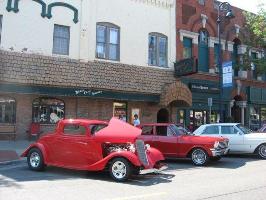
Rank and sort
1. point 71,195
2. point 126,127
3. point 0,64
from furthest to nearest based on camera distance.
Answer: point 0,64
point 126,127
point 71,195

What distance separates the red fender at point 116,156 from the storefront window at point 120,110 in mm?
12578

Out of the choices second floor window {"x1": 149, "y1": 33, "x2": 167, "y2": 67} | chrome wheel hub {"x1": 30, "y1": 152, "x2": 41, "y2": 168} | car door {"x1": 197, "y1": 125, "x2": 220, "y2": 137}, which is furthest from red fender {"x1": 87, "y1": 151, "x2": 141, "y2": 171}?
second floor window {"x1": 149, "y1": 33, "x2": 167, "y2": 67}

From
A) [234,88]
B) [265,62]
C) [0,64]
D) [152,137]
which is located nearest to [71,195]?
[152,137]

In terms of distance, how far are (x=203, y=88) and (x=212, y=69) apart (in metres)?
2.06

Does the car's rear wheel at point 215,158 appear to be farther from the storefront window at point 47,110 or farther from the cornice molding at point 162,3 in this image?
the cornice molding at point 162,3

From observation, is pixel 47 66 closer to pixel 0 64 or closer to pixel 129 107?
pixel 0 64

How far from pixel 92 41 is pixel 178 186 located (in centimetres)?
1389

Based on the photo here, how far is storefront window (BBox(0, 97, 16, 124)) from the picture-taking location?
65.5 ft

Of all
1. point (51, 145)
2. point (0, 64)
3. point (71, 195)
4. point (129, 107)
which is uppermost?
point (0, 64)

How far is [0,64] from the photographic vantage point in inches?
754

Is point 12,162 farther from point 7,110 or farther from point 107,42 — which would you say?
point 107,42

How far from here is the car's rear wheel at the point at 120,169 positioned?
10.7 metres

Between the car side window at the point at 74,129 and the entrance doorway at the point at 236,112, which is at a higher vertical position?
the entrance doorway at the point at 236,112

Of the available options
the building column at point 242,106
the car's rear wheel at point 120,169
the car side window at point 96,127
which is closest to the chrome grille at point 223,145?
the car side window at point 96,127
